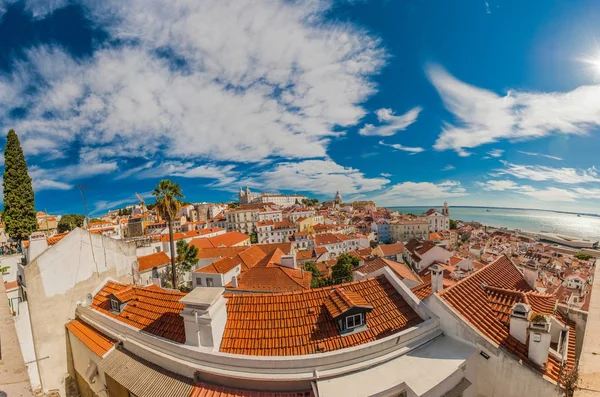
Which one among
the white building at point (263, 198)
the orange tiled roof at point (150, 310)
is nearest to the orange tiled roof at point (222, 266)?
the orange tiled roof at point (150, 310)

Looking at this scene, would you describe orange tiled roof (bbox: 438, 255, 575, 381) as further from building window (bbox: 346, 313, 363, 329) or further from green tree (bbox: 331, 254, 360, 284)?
green tree (bbox: 331, 254, 360, 284)

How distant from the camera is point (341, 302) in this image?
26.0 feet

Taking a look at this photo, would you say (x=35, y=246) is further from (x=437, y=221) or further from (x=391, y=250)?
(x=437, y=221)

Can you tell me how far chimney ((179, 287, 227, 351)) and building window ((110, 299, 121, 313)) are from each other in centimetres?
482

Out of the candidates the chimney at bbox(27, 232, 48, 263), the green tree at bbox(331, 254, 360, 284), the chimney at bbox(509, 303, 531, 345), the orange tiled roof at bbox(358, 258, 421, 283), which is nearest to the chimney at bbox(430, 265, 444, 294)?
the chimney at bbox(509, 303, 531, 345)

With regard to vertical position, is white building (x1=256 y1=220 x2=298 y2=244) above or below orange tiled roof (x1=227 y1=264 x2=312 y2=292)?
below

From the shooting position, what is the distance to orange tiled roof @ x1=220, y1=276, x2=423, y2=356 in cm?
724

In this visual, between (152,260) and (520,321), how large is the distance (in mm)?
37168

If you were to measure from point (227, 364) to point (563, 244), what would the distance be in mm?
149012

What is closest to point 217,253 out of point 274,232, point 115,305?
point 115,305

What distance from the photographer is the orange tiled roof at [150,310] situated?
27.5 feet

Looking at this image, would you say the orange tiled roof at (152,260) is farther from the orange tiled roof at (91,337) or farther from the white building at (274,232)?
the white building at (274,232)

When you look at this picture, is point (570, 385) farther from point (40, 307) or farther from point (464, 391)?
point (40, 307)

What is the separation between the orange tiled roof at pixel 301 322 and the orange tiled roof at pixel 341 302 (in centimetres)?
26
